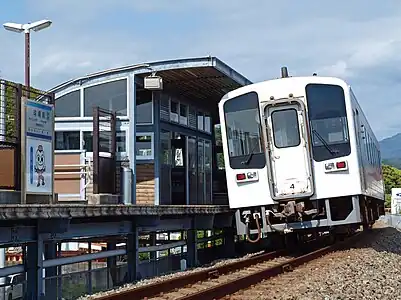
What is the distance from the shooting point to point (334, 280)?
331 inches

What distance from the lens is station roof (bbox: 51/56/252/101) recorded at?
49.7 feet

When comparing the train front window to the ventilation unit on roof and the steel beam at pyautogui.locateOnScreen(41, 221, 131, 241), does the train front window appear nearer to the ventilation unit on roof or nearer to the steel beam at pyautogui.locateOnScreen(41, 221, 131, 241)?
Result: the ventilation unit on roof

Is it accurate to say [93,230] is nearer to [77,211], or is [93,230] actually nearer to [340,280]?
[77,211]

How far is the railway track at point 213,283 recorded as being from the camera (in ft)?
23.8

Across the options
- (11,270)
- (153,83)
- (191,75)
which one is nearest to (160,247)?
(11,270)

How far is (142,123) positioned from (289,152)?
16.5 feet

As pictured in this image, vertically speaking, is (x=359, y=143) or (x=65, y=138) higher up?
(x=65, y=138)

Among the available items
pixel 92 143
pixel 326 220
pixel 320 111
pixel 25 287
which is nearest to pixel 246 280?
pixel 25 287

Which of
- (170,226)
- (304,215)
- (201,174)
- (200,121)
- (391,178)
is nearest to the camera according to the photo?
(304,215)

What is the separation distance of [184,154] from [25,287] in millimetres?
9780

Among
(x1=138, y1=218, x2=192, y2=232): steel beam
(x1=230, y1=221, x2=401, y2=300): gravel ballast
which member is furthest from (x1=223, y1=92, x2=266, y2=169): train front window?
(x1=230, y1=221, x2=401, y2=300): gravel ballast

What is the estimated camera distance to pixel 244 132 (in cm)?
1239

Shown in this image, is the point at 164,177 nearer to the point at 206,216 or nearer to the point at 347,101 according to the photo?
the point at 206,216

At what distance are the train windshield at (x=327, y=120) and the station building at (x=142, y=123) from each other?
3.65 m
